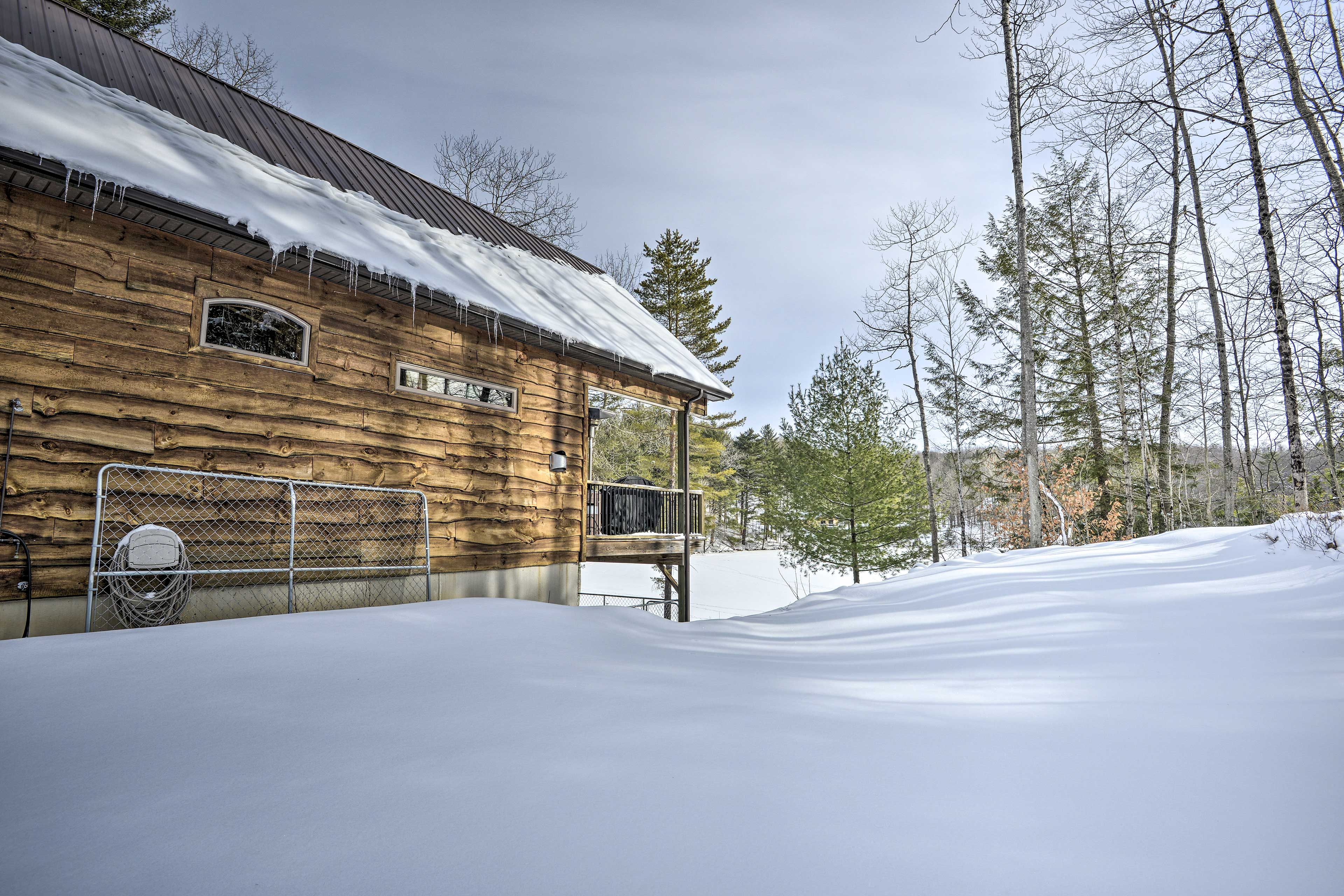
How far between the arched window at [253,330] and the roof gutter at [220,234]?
0.42m

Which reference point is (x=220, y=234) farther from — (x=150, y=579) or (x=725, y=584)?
(x=725, y=584)

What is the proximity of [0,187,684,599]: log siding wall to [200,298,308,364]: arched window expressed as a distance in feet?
0.21

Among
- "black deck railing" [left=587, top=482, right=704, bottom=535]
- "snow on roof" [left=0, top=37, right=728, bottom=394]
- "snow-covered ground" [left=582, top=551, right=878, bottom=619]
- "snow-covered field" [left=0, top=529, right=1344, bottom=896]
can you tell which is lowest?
"snow-covered ground" [left=582, top=551, right=878, bottom=619]

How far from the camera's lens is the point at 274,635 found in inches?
129

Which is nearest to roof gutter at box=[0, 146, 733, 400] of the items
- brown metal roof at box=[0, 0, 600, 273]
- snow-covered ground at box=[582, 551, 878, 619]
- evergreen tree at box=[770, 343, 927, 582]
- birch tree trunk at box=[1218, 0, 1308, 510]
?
brown metal roof at box=[0, 0, 600, 273]

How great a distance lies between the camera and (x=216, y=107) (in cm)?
609

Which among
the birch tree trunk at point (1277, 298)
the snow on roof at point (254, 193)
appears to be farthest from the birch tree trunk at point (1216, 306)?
the snow on roof at point (254, 193)

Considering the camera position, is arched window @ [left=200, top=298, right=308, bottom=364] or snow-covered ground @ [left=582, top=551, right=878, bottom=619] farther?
snow-covered ground @ [left=582, top=551, right=878, bottom=619]

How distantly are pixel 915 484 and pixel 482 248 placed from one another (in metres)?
12.2

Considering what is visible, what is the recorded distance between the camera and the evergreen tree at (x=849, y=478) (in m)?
14.9

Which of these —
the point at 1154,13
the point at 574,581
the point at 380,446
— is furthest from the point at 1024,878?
the point at 1154,13

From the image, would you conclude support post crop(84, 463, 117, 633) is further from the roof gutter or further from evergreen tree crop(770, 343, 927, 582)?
evergreen tree crop(770, 343, 927, 582)

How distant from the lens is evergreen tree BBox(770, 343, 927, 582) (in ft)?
49.0

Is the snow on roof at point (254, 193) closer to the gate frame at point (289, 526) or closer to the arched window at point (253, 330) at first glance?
the arched window at point (253, 330)
